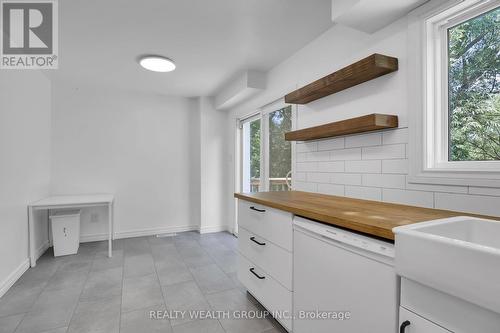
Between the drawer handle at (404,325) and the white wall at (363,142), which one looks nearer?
the drawer handle at (404,325)

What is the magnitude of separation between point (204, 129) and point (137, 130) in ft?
3.52

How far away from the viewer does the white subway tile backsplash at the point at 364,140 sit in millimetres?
1791

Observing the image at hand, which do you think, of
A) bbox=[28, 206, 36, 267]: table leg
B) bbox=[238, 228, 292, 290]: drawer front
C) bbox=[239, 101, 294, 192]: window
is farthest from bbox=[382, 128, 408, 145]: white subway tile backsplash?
bbox=[28, 206, 36, 267]: table leg

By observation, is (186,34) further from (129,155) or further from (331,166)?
(129,155)

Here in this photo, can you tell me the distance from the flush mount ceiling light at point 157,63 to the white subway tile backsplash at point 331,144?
188cm

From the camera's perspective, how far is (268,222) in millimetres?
1799

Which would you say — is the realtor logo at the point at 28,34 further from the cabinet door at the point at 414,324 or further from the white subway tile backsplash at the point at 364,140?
the cabinet door at the point at 414,324

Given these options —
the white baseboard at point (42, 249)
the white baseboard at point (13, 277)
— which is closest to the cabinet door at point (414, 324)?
the white baseboard at point (13, 277)

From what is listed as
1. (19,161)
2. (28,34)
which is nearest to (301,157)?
(28,34)

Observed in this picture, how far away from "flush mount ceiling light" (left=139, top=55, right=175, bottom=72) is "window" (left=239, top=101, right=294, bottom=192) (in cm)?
128

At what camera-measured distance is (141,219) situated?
4.21m

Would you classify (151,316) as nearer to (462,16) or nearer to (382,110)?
(382,110)

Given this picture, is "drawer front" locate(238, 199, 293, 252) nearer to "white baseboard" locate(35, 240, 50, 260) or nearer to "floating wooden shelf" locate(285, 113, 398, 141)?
"floating wooden shelf" locate(285, 113, 398, 141)

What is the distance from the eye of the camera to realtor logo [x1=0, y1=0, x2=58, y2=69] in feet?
6.29
